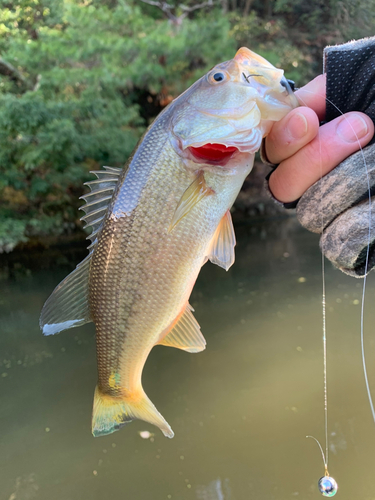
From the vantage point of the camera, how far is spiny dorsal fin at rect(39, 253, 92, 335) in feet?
5.52

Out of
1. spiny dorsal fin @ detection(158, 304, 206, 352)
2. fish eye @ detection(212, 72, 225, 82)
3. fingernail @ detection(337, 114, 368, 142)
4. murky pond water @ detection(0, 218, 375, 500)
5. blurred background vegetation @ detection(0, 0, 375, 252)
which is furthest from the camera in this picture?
blurred background vegetation @ detection(0, 0, 375, 252)

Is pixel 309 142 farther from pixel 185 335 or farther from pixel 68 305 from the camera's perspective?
pixel 68 305

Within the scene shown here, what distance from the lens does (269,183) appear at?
67.3 inches

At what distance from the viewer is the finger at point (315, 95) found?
1.62 metres

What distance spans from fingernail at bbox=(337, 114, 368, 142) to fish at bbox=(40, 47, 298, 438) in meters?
0.22

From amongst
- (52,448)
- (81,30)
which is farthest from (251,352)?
(81,30)

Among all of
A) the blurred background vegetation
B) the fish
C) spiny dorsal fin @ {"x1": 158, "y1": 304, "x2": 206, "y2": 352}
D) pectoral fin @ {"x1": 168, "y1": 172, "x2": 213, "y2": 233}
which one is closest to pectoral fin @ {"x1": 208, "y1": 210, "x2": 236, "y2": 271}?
the fish

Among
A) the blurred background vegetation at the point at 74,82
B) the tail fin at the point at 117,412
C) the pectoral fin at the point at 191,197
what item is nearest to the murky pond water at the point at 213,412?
the tail fin at the point at 117,412

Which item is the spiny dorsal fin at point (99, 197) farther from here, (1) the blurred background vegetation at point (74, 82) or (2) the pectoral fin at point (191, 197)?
(1) the blurred background vegetation at point (74, 82)

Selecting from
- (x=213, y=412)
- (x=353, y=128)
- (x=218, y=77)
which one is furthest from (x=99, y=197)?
(x=213, y=412)

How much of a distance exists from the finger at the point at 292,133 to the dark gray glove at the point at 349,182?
0.61ft

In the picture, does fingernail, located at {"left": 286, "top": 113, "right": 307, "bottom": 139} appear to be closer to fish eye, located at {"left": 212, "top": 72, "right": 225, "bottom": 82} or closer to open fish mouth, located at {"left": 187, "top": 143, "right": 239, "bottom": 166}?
open fish mouth, located at {"left": 187, "top": 143, "right": 239, "bottom": 166}

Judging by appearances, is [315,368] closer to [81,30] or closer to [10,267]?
[10,267]

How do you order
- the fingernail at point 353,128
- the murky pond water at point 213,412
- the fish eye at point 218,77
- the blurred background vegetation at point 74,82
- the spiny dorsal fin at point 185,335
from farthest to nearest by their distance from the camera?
the blurred background vegetation at point 74,82
the murky pond water at point 213,412
the spiny dorsal fin at point 185,335
the fish eye at point 218,77
the fingernail at point 353,128
